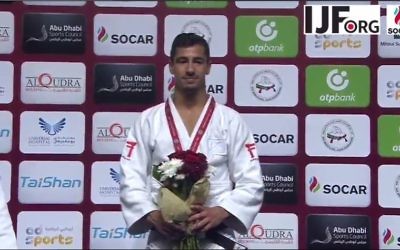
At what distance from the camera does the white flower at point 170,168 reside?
373 cm

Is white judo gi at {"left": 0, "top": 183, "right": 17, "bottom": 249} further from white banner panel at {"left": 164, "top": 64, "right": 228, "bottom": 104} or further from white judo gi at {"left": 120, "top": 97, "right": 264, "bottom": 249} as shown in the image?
white banner panel at {"left": 164, "top": 64, "right": 228, "bottom": 104}

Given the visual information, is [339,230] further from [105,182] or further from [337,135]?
[105,182]

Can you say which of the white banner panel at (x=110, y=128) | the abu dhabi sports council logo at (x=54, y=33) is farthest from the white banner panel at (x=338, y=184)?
the abu dhabi sports council logo at (x=54, y=33)

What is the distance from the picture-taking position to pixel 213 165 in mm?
4035

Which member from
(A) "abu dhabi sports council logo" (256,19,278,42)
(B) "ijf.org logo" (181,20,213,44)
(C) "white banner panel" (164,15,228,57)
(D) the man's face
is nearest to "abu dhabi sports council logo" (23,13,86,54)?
(C) "white banner panel" (164,15,228,57)

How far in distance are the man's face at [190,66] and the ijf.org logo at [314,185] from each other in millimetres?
1363

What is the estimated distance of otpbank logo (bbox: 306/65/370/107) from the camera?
518cm

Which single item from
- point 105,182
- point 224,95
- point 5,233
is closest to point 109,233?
point 105,182

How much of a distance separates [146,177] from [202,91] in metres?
0.54

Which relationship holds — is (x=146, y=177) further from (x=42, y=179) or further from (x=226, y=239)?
(x=42, y=179)

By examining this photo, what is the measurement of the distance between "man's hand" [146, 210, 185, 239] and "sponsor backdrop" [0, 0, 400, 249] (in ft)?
4.28

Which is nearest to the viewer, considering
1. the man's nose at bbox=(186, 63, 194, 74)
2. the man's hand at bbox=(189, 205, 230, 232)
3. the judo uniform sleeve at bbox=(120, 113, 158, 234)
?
the man's hand at bbox=(189, 205, 230, 232)

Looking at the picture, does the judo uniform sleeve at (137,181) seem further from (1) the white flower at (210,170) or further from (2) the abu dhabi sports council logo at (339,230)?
(2) the abu dhabi sports council logo at (339,230)

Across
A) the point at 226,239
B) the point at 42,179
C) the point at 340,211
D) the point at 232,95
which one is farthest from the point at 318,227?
the point at 42,179
